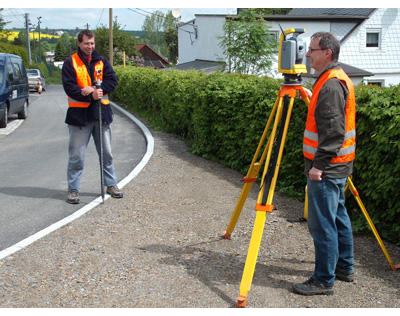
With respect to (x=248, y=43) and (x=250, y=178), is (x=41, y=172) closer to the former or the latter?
(x=250, y=178)

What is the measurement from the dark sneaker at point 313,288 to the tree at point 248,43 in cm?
1975

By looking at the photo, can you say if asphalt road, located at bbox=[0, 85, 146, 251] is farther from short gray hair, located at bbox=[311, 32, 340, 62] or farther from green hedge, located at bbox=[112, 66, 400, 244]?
short gray hair, located at bbox=[311, 32, 340, 62]

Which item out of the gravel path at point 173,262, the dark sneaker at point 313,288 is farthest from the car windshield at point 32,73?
the dark sneaker at point 313,288

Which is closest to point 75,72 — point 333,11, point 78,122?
point 78,122

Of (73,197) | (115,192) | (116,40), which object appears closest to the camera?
(73,197)

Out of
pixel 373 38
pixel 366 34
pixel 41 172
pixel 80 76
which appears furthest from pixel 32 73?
pixel 80 76

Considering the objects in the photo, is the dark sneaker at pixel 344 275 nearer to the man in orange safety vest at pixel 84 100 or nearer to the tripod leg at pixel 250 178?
the tripod leg at pixel 250 178

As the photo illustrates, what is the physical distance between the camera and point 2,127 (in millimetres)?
14195

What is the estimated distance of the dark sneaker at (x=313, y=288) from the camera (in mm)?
3977

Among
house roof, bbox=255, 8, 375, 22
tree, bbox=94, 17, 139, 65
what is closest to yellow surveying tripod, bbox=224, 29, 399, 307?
house roof, bbox=255, 8, 375, 22

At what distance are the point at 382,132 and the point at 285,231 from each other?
5.15 ft

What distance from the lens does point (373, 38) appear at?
33688 millimetres

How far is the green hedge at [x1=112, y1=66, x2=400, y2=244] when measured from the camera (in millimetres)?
5121

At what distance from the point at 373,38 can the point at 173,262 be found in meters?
33.1
